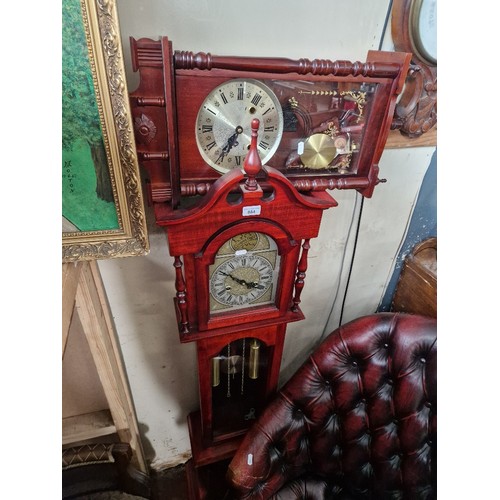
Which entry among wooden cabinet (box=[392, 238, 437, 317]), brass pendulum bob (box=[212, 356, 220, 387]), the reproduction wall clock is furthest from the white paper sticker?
wooden cabinet (box=[392, 238, 437, 317])

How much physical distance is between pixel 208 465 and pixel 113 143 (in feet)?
4.04

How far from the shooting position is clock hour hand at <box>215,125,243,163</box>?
0.74 meters

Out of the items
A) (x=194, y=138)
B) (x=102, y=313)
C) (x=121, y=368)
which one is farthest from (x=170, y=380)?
(x=194, y=138)

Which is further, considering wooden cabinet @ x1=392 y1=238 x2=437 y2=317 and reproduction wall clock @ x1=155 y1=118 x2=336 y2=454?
wooden cabinet @ x1=392 y1=238 x2=437 y2=317

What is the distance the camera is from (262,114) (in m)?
0.74

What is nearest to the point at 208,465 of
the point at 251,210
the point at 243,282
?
the point at 243,282

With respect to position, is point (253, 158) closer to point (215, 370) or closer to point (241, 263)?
point (241, 263)

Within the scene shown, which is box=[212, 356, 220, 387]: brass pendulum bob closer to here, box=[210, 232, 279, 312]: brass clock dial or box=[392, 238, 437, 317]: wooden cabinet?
box=[210, 232, 279, 312]: brass clock dial

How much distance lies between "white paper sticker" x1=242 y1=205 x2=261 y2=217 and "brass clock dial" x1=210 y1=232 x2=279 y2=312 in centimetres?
7

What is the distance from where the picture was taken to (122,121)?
64 centimetres

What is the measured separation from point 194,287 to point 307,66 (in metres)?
0.54

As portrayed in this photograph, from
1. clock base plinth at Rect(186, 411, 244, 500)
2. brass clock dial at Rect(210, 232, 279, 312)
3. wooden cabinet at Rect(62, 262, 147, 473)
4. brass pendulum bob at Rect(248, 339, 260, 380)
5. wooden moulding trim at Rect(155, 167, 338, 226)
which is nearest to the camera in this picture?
wooden moulding trim at Rect(155, 167, 338, 226)

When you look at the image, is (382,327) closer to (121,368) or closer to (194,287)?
(194,287)

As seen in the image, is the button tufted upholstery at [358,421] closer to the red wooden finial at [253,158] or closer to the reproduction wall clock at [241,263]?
the reproduction wall clock at [241,263]
